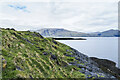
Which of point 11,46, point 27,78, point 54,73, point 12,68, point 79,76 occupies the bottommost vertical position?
point 79,76

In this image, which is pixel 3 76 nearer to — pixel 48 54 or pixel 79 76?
pixel 48 54

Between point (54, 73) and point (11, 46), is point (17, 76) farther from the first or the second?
point (11, 46)

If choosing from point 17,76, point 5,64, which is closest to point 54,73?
point 17,76

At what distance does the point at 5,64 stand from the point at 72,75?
721 inches

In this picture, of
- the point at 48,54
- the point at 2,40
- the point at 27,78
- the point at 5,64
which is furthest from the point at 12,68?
the point at 48,54

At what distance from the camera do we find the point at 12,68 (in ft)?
68.0

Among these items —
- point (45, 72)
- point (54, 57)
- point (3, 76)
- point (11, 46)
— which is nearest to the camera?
point (3, 76)

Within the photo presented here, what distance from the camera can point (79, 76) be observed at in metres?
30.0

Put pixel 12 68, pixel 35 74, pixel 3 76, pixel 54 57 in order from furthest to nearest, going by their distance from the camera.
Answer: pixel 54 57 → pixel 35 74 → pixel 12 68 → pixel 3 76

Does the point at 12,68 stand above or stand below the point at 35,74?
above

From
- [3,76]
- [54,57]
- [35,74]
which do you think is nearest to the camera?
[3,76]

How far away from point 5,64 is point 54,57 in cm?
1687

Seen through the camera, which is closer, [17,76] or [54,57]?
[17,76]

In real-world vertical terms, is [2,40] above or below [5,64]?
above
